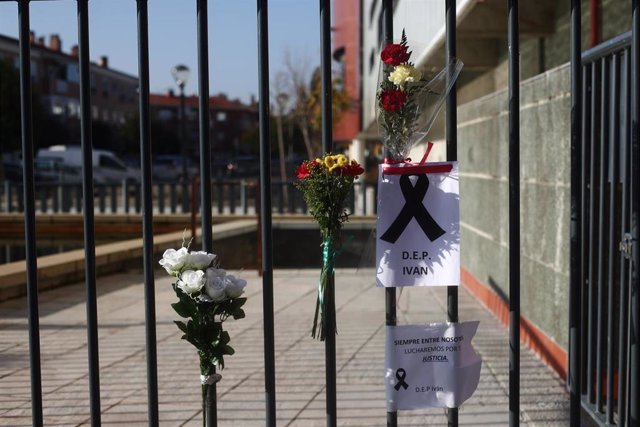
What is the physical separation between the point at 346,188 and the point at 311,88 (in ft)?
123

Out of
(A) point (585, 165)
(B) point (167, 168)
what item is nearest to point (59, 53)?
(B) point (167, 168)

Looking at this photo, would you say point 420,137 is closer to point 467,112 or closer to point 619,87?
point 619,87

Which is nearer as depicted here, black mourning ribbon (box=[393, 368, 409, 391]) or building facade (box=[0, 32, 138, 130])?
black mourning ribbon (box=[393, 368, 409, 391])

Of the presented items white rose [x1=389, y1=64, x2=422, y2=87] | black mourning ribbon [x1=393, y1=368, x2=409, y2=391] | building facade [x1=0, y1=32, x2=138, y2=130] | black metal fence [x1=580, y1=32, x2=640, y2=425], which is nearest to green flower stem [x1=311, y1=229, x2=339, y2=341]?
black mourning ribbon [x1=393, y1=368, x2=409, y2=391]

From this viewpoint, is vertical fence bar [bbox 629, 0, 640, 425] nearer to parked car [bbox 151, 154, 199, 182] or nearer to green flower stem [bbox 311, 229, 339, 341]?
green flower stem [bbox 311, 229, 339, 341]

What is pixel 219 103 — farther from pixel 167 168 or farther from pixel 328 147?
pixel 328 147

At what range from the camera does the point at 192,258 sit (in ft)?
8.80

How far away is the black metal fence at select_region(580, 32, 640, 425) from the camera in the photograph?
3.86 metres

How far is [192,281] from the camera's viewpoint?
8.69 feet

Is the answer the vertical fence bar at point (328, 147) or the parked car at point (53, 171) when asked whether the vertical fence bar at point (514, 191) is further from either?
the parked car at point (53, 171)

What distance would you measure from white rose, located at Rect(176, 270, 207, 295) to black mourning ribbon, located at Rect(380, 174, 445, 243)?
23.9 inches

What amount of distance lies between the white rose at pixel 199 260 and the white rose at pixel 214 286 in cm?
3

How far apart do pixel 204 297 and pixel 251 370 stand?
3217 mm

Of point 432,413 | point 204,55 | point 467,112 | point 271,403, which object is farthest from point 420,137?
point 467,112
